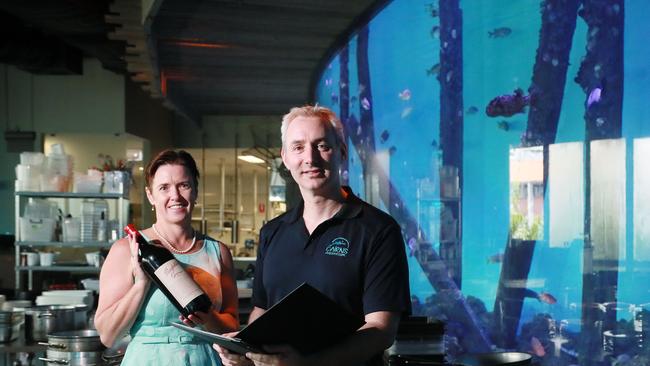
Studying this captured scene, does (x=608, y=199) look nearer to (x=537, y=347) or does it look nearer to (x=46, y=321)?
(x=537, y=347)

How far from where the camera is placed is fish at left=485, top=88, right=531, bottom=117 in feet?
13.2

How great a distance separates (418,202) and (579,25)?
1933 mm

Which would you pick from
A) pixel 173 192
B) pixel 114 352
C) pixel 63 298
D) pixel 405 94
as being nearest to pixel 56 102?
pixel 63 298

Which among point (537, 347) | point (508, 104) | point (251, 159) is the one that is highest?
point (251, 159)

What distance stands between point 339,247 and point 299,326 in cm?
25

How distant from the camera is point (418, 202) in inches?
207

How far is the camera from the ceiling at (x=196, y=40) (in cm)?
624

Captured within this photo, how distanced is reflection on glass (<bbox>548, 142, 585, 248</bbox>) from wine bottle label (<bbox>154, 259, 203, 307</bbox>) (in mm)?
2101

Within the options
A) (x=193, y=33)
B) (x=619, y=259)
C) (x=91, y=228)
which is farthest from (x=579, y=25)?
(x=91, y=228)

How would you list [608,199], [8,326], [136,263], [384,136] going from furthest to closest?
1. [384,136]
2. [8,326]
3. [608,199]
4. [136,263]

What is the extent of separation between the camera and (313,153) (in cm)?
182

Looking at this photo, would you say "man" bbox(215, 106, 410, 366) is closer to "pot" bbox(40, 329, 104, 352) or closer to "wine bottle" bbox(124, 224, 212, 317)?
"wine bottle" bbox(124, 224, 212, 317)

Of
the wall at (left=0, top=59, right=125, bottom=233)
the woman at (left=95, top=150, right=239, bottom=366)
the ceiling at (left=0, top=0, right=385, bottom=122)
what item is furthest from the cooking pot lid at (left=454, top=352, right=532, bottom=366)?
the wall at (left=0, top=59, right=125, bottom=233)

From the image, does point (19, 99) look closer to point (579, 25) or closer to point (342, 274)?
point (579, 25)
